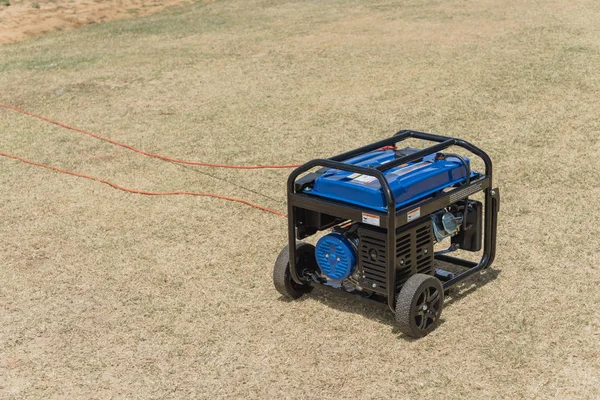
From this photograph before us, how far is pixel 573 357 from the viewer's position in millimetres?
4766

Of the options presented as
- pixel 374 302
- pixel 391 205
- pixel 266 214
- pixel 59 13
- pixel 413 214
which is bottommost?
pixel 266 214

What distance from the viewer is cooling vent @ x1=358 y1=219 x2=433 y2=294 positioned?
16.3 feet

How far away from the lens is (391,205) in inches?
184

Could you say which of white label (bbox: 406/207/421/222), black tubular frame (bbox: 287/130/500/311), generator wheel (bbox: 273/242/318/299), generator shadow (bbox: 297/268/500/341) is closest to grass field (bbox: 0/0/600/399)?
generator shadow (bbox: 297/268/500/341)

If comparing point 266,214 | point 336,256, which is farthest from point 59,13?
point 336,256

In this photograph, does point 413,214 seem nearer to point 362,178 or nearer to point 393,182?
point 393,182

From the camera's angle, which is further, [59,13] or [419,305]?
[59,13]

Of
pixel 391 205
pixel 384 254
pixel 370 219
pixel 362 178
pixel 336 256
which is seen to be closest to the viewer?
pixel 391 205

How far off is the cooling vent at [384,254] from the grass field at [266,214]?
0.36m

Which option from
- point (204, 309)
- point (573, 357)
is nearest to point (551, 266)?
point (573, 357)

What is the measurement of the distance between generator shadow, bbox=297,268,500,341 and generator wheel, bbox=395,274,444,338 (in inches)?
4.5

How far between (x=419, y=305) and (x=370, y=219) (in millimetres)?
642

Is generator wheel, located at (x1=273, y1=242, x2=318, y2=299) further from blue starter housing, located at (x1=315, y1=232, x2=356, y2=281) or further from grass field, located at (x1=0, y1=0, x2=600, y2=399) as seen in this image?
blue starter housing, located at (x1=315, y1=232, x2=356, y2=281)

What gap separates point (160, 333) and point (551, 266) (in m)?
2.86
